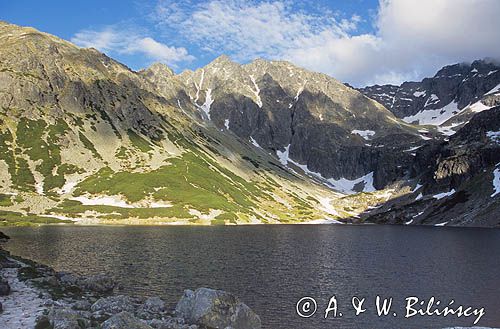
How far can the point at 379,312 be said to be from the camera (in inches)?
1934

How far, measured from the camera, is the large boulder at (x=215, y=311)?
1460 inches

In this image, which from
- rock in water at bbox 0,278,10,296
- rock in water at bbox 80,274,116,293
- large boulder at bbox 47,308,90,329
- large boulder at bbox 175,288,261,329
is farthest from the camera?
rock in water at bbox 80,274,116,293

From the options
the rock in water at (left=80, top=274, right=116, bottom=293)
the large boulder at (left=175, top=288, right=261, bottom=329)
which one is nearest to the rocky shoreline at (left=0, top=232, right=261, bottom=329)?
the large boulder at (left=175, top=288, right=261, bottom=329)

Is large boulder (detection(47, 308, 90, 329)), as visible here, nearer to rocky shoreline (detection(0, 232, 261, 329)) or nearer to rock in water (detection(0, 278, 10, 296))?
rocky shoreline (detection(0, 232, 261, 329))

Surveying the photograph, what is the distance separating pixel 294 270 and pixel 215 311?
130 feet

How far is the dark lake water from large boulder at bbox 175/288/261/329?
15.9 feet

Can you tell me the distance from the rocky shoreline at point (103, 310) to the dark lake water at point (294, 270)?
560 centimetres

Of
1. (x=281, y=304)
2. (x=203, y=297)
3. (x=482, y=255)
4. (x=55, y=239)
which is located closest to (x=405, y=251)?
(x=482, y=255)

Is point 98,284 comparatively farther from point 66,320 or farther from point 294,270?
point 294,270

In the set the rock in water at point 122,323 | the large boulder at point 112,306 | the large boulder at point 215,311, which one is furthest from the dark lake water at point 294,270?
the rock in water at point 122,323

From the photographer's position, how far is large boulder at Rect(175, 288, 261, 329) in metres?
37.1

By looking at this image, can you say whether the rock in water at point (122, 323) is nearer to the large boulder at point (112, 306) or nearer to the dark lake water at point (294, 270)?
the large boulder at point (112, 306)

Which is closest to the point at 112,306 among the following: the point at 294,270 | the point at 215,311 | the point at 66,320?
the point at 66,320

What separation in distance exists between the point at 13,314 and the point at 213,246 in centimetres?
7410
